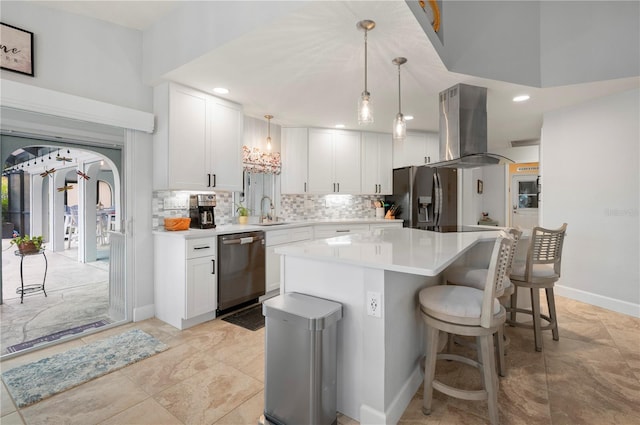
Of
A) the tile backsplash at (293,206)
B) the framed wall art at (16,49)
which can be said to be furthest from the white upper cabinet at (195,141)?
the framed wall art at (16,49)

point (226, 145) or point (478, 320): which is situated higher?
point (226, 145)

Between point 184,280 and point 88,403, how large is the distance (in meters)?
1.16

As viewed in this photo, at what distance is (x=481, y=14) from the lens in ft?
10.0

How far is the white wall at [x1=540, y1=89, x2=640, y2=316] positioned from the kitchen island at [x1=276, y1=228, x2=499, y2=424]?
9.51ft

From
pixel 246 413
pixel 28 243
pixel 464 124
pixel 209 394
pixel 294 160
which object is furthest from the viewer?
pixel 294 160

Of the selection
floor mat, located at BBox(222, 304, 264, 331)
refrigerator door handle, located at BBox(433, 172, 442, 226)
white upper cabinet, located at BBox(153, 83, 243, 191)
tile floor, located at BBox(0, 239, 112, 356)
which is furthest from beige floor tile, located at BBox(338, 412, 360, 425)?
refrigerator door handle, located at BBox(433, 172, 442, 226)

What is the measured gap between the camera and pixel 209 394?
192 cm

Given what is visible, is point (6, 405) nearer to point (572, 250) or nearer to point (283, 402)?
point (283, 402)

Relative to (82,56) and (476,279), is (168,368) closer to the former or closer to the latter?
(476,279)

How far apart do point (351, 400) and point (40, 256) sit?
3719mm

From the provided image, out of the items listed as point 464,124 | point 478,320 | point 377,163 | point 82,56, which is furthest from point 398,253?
point 377,163

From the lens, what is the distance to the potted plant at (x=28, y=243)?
295cm

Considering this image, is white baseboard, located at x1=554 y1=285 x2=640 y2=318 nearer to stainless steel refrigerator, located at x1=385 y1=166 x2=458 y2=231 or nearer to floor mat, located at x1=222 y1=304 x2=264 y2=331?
stainless steel refrigerator, located at x1=385 y1=166 x2=458 y2=231

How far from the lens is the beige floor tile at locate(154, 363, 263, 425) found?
1.74 metres
